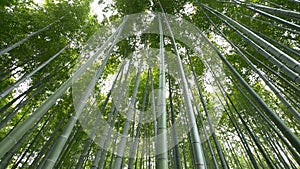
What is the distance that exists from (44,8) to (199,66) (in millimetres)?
3264

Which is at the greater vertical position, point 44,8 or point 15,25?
point 44,8

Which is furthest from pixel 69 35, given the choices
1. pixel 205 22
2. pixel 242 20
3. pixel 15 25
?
pixel 242 20

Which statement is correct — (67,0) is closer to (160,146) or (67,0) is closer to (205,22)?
(205,22)

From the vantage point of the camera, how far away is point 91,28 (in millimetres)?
4535

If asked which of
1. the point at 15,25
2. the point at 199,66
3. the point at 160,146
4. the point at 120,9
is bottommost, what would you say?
the point at 160,146

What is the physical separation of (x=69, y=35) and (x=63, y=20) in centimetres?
30

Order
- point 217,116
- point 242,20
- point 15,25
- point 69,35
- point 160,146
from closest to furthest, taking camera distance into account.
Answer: point 160,146 → point 15,25 → point 242,20 → point 69,35 → point 217,116

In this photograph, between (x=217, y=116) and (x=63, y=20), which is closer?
(x=63, y=20)

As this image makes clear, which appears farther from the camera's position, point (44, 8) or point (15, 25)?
point (44, 8)

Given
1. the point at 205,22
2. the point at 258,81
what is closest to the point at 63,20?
the point at 205,22

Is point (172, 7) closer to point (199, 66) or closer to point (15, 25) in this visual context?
point (199, 66)

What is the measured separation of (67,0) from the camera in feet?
14.6

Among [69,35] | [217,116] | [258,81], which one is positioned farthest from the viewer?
[217,116]

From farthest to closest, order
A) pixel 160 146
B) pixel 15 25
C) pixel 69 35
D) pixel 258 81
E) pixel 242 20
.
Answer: pixel 258 81 < pixel 69 35 < pixel 242 20 < pixel 15 25 < pixel 160 146
